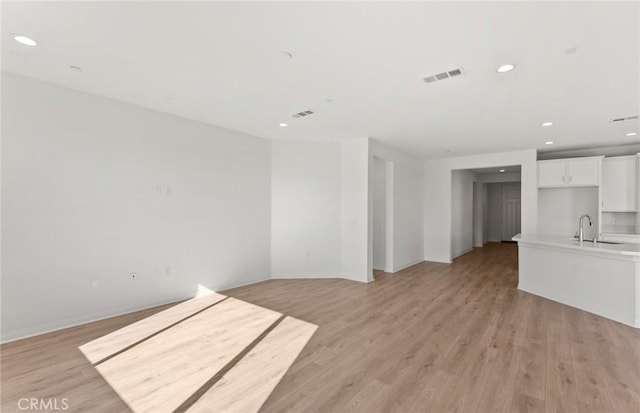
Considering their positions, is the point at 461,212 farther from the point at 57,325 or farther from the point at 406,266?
the point at 57,325

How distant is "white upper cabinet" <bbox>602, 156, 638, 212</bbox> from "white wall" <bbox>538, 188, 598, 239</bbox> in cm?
26

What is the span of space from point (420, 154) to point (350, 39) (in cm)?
547

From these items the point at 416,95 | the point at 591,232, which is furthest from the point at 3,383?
the point at 591,232

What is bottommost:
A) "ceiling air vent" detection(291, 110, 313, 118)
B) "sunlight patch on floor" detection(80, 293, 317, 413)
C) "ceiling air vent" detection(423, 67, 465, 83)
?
"sunlight patch on floor" detection(80, 293, 317, 413)

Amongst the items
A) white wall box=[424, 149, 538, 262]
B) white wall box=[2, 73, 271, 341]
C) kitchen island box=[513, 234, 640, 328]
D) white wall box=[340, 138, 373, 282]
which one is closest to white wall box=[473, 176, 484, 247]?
white wall box=[424, 149, 538, 262]

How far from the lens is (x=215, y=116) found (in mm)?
4406

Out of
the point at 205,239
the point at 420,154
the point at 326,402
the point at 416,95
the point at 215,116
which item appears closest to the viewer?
the point at 326,402

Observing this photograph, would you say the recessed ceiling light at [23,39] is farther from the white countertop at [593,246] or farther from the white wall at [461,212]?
the white wall at [461,212]

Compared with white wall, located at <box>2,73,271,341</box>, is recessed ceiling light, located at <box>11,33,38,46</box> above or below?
above

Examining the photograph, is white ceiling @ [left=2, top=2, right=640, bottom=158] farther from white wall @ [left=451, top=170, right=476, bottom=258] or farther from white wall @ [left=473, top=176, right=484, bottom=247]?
white wall @ [left=473, top=176, right=484, bottom=247]

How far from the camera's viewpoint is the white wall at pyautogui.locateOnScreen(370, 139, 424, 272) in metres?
6.50

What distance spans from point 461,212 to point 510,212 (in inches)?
166

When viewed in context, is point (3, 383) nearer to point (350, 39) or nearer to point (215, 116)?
A: point (215, 116)

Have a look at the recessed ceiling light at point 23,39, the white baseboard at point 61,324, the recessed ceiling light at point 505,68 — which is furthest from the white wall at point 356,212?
the recessed ceiling light at point 23,39
